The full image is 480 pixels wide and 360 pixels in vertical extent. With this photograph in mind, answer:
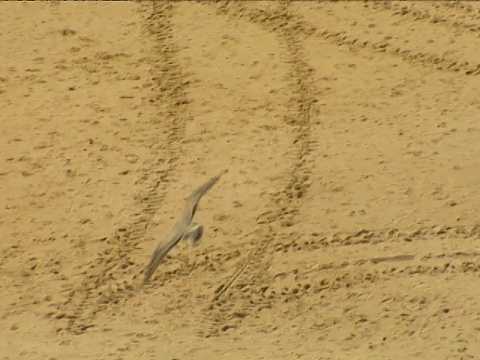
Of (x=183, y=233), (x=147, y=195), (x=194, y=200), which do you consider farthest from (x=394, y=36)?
(x=183, y=233)

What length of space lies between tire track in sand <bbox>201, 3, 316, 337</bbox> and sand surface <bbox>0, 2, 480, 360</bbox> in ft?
0.03

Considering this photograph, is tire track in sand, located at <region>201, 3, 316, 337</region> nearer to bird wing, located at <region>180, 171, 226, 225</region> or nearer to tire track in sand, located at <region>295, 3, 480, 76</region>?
tire track in sand, located at <region>295, 3, 480, 76</region>

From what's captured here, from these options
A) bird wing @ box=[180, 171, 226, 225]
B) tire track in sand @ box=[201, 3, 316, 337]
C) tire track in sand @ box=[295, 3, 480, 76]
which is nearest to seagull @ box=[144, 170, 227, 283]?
bird wing @ box=[180, 171, 226, 225]

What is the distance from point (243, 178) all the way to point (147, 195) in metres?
0.49

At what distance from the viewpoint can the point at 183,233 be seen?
675 cm

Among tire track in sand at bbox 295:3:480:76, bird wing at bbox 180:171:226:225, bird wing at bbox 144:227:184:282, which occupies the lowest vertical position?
bird wing at bbox 144:227:184:282

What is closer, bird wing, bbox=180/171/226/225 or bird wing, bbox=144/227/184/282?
bird wing, bbox=144/227/184/282

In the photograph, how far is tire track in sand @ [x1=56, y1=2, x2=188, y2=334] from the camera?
21.1 feet

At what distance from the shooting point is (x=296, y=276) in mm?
6523

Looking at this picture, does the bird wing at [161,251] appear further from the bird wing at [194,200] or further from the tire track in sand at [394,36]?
the tire track in sand at [394,36]

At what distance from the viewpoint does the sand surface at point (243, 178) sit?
20.6 ft

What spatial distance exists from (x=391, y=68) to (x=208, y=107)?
41.2 inches

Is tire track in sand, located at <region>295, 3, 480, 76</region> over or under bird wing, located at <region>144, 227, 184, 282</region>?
over

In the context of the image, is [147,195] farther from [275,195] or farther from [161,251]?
[275,195]
